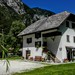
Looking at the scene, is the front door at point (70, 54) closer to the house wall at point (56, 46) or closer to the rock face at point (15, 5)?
the house wall at point (56, 46)

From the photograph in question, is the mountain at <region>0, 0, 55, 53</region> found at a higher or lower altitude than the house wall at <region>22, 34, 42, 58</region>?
higher

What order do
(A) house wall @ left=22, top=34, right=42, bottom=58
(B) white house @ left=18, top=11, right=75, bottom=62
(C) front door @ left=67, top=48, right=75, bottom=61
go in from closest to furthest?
1. (B) white house @ left=18, top=11, right=75, bottom=62
2. (C) front door @ left=67, top=48, right=75, bottom=61
3. (A) house wall @ left=22, top=34, right=42, bottom=58

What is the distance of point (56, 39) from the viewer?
126ft

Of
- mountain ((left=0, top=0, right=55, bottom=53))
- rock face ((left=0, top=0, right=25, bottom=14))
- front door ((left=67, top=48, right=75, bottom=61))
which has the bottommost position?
front door ((left=67, top=48, right=75, bottom=61))

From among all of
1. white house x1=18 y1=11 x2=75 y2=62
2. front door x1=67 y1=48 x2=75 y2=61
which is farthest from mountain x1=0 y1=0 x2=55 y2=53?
front door x1=67 y1=48 x2=75 y2=61

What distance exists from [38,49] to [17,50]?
57.2ft

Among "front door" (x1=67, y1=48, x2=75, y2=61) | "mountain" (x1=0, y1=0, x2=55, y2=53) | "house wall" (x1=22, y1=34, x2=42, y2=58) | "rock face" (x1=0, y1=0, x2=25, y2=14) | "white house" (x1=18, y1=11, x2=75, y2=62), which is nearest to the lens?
"white house" (x1=18, y1=11, x2=75, y2=62)

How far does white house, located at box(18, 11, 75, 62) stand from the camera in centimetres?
3762

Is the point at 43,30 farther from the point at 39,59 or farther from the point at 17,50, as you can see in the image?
the point at 17,50

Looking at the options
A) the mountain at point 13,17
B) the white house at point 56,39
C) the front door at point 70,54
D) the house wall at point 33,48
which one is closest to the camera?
the white house at point 56,39

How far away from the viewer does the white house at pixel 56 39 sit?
37.6 metres

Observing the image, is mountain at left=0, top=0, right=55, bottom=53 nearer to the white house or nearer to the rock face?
the rock face

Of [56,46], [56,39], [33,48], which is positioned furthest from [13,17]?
[56,46]

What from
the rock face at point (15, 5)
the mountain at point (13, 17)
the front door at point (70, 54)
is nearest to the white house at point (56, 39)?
the front door at point (70, 54)
